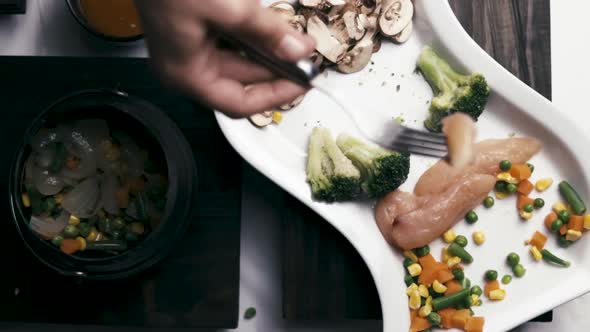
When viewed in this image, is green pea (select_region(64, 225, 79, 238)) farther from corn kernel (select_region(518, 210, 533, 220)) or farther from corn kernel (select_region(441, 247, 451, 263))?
corn kernel (select_region(518, 210, 533, 220))

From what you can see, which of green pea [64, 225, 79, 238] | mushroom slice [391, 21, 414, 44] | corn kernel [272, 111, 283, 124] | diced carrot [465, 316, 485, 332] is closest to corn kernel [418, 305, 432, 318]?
diced carrot [465, 316, 485, 332]

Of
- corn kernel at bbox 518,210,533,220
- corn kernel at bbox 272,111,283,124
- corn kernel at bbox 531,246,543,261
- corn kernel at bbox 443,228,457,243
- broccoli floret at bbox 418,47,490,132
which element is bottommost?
corn kernel at bbox 443,228,457,243

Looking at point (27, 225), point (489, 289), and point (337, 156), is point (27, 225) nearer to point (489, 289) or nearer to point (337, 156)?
point (337, 156)

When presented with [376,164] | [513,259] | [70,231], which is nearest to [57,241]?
[70,231]

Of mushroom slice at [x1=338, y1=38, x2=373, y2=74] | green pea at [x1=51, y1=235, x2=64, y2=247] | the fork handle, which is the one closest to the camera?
the fork handle

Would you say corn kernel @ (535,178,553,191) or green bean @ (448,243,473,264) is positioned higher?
corn kernel @ (535,178,553,191)

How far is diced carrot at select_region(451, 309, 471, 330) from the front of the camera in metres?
2.18

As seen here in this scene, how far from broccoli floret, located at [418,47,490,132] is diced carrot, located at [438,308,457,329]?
57 cm

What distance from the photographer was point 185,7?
4.25 ft

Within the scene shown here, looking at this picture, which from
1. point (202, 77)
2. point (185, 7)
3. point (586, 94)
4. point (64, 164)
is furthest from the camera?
point (586, 94)

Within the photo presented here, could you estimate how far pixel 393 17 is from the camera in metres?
2.19

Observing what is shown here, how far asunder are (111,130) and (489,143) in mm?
1190

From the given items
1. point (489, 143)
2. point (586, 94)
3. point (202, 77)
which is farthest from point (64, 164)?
point (586, 94)

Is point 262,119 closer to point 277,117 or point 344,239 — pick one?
point 277,117
